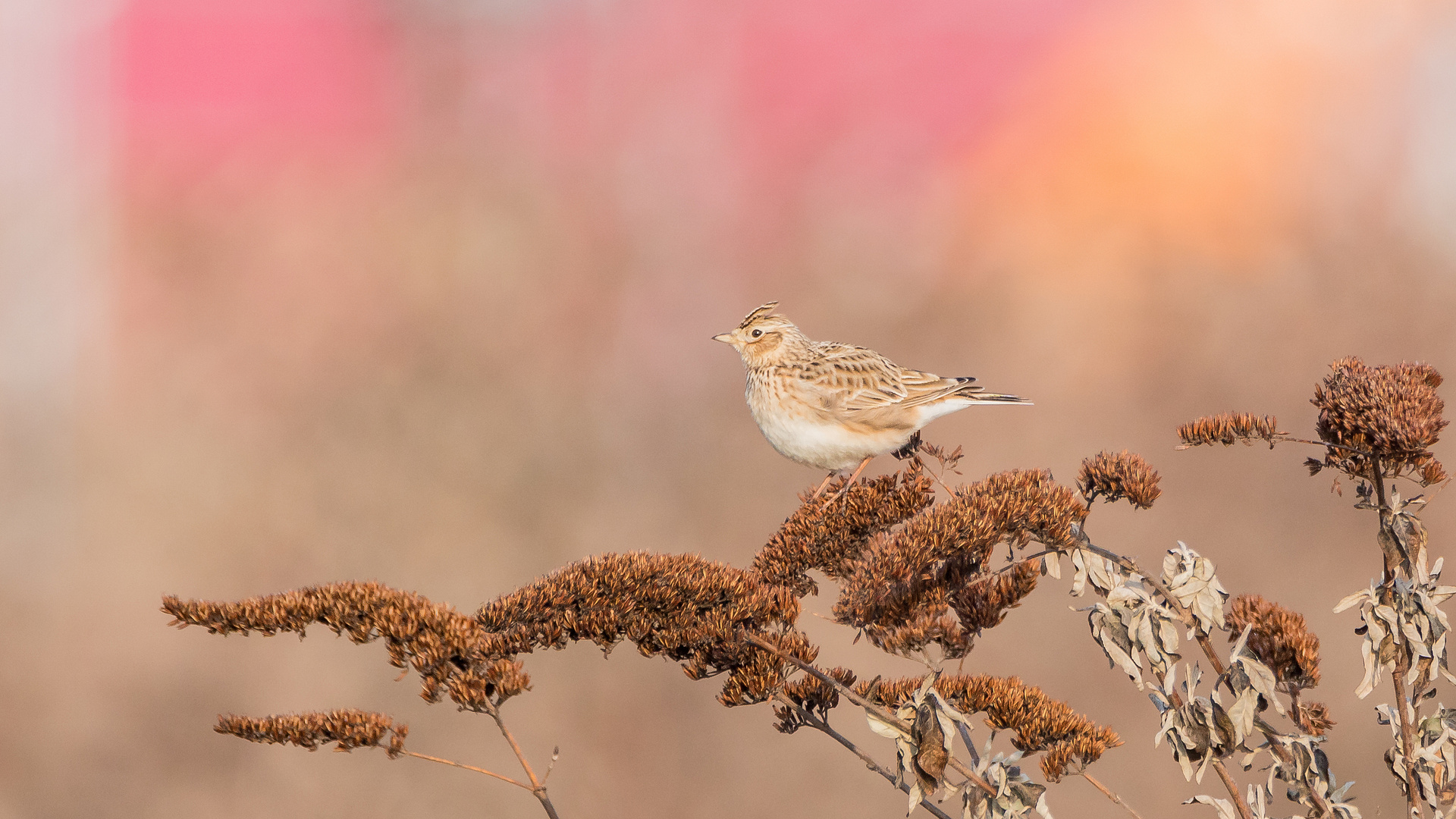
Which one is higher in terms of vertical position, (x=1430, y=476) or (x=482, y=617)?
(x=1430, y=476)

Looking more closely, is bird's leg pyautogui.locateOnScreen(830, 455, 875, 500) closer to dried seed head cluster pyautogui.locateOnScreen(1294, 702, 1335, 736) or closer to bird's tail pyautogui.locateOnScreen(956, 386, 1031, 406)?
bird's tail pyautogui.locateOnScreen(956, 386, 1031, 406)

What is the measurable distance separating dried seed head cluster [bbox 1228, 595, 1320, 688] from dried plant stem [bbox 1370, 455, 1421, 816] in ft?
0.61

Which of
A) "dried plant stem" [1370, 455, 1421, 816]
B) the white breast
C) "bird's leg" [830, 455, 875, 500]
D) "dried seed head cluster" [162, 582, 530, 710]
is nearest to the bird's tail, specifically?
the white breast

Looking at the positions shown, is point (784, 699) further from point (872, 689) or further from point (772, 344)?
point (772, 344)

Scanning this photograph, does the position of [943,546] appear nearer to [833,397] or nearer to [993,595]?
[993,595]

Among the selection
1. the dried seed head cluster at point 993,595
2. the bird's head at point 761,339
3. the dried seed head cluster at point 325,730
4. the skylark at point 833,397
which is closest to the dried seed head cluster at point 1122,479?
the dried seed head cluster at point 993,595

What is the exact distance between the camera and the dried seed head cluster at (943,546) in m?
2.70

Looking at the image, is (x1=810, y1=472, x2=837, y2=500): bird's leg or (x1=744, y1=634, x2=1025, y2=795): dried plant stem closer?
(x1=744, y1=634, x2=1025, y2=795): dried plant stem

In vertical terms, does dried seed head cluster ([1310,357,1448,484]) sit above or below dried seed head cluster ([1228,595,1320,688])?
above

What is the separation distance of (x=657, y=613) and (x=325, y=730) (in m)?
0.77

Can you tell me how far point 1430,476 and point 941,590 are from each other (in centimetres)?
121

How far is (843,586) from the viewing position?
10.3ft

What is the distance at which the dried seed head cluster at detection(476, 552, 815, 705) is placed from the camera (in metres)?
2.64

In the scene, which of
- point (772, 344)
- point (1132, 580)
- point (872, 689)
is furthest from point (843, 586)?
point (772, 344)
